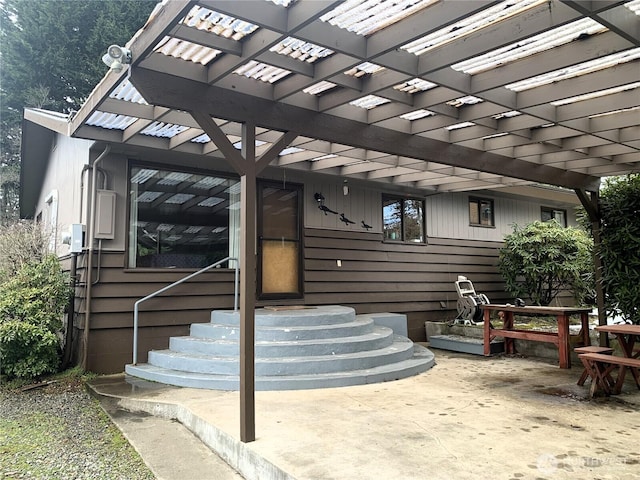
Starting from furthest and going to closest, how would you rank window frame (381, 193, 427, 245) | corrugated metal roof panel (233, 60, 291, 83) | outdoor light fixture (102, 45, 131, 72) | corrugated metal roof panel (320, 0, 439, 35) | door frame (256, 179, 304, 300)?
window frame (381, 193, 427, 245) → door frame (256, 179, 304, 300) → corrugated metal roof panel (233, 60, 291, 83) → outdoor light fixture (102, 45, 131, 72) → corrugated metal roof panel (320, 0, 439, 35)

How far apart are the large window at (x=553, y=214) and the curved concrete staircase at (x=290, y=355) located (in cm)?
728

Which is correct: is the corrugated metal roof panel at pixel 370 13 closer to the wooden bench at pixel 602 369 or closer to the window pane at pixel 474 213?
the wooden bench at pixel 602 369

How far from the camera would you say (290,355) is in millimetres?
5273

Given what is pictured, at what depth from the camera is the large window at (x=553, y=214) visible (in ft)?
38.9

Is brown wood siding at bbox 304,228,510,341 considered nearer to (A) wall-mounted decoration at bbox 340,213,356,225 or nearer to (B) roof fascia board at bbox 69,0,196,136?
(A) wall-mounted decoration at bbox 340,213,356,225

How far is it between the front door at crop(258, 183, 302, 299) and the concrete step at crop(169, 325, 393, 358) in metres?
1.64

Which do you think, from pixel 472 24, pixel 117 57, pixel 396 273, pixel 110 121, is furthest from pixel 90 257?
pixel 396 273

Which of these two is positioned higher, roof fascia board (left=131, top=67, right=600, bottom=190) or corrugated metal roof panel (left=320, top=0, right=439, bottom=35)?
corrugated metal roof panel (left=320, top=0, right=439, bottom=35)

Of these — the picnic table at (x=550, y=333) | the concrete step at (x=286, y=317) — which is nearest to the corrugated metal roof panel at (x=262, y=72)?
the concrete step at (x=286, y=317)

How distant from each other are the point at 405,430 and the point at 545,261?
703 cm

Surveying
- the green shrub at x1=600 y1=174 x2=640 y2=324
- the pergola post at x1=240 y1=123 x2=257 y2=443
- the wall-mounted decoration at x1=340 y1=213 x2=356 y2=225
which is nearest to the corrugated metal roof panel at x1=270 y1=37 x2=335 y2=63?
the pergola post at x1=240 y1=123 x2=257 y2=443

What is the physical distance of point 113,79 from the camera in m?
3.70

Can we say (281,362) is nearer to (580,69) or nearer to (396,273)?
(580,69)

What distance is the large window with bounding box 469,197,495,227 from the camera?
404 inches
